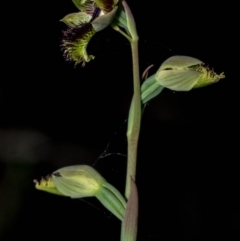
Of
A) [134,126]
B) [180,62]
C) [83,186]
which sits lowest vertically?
[83,186]

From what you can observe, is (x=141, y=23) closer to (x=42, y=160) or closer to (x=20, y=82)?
(x=20, y=82)

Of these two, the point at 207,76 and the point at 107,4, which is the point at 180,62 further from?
the point at 107,4

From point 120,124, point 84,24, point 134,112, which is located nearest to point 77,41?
point 84,24

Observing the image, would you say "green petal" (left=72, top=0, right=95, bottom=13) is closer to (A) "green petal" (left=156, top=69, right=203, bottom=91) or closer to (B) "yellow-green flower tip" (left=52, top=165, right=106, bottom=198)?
(A) "green petal" (left=156, top=69, right=203, bottom=91)

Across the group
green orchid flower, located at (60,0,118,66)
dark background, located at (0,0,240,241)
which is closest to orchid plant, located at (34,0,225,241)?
green orchid flower, located at (60,0,118,66)

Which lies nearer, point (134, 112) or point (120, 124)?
point (134, 112)

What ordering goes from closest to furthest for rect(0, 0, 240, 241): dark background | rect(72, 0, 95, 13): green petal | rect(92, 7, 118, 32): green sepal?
rect(92, 7, 118, 32): green sepal
rect(72, 0, 95, 13): green petal
rect(0, 0, 240, 241): dark background
